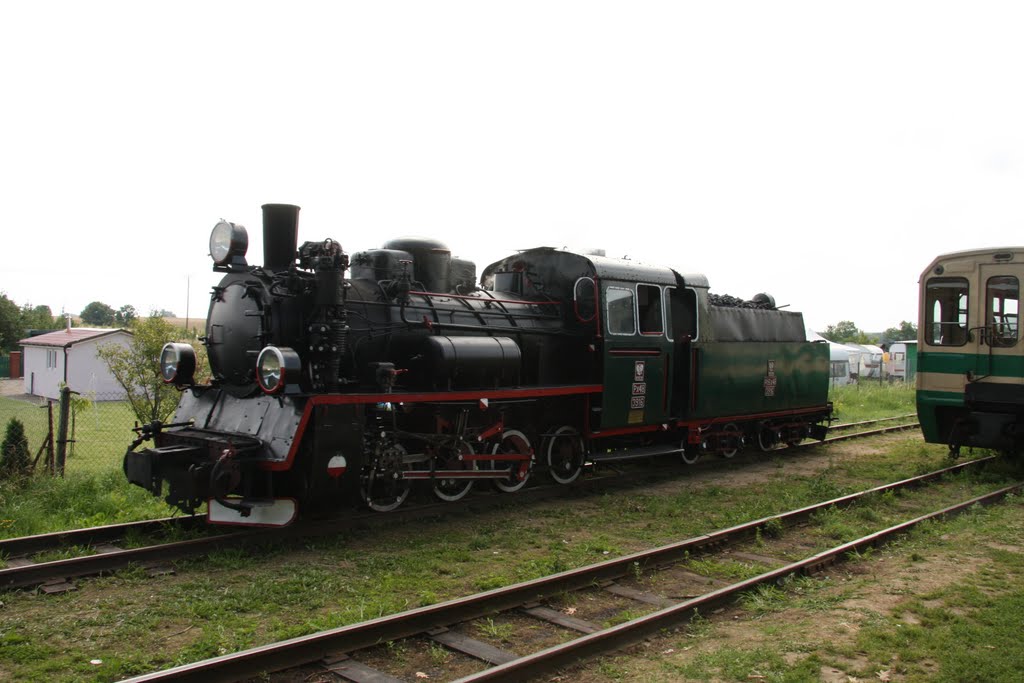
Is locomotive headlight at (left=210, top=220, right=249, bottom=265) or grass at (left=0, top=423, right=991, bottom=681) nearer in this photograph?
grass at (left=0, top=423, right=991, bottom=681)

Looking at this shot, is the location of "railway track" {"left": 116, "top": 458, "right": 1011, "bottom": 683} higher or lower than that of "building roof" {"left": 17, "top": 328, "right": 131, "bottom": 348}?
lower

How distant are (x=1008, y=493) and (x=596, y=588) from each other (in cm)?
697

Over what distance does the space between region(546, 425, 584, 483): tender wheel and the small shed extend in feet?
73.8

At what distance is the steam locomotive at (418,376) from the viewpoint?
6.76m

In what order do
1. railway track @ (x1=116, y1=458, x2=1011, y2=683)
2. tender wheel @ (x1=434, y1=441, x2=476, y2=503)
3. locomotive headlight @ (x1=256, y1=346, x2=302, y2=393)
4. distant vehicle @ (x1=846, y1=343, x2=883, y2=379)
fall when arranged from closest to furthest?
railway track @ (x1=116, y1=458, x2=1011, y2=683) < locomotive headlight @ (x1=256, y1=346, x2=302, y2=393) < tender wheel @ (x1=434, y1=441, x2=476, y2=503) < distant vehicle @ (x1=846, y1=343, x2=883, y2=379)

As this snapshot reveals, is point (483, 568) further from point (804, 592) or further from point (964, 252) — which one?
point (964, 252)

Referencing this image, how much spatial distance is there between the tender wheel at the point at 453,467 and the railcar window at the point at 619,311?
9.07 ft

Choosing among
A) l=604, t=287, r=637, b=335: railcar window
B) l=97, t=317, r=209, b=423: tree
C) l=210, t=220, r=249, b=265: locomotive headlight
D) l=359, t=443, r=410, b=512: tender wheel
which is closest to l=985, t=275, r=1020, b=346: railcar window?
l=604, t=287, r=637, b=335: railcar window

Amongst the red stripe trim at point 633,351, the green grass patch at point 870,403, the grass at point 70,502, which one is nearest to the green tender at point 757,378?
the red stripe trim at point 633,351

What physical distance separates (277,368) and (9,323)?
4846cm

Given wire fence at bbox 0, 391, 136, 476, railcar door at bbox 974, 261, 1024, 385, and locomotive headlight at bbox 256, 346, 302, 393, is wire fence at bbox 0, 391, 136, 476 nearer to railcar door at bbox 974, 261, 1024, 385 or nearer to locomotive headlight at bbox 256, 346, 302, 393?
locomotive headlight at bbox 256, 346, 302, 393

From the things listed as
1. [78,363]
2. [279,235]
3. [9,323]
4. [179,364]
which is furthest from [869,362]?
[9,323]

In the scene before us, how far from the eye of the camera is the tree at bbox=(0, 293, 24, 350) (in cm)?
4528

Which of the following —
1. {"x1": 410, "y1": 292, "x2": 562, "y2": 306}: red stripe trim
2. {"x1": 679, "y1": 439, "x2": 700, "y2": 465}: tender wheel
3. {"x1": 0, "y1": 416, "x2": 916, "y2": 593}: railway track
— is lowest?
{"x1": 0, "y1": 416, "x2": 916, "y2": 593}: railway track
